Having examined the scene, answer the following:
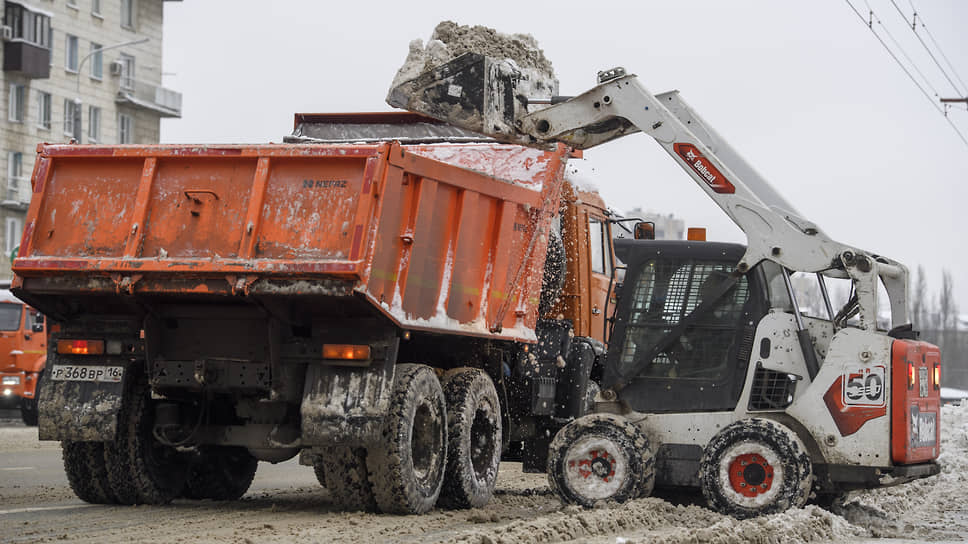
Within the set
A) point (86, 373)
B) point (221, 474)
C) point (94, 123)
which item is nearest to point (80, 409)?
point (86, 373)

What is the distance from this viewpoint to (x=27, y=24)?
46.2m

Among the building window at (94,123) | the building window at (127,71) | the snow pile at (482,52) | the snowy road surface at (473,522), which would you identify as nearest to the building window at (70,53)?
the building window at (94,123)

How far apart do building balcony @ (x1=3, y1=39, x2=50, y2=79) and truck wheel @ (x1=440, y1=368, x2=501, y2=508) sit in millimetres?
38552

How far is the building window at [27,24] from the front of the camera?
4578cm

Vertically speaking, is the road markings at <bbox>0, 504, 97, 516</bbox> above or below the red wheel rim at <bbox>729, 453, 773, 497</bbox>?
below

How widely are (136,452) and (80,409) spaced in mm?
636

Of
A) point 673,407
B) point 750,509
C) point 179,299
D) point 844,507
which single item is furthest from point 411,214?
point 844,507

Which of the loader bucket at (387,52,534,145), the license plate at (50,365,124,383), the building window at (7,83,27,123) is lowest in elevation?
the license plate at (50,365,124,383)

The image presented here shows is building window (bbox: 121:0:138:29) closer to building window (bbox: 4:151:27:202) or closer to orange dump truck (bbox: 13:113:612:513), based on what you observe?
building window (bbox: 4:151:27:202)

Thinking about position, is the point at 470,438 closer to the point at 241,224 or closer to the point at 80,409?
the point at 241,224

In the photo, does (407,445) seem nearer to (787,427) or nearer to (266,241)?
(266,241)

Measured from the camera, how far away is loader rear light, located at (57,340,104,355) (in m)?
9.41

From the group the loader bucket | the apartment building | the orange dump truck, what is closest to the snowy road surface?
the orange dump truck

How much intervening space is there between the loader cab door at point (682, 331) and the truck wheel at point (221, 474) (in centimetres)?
Result: 314
